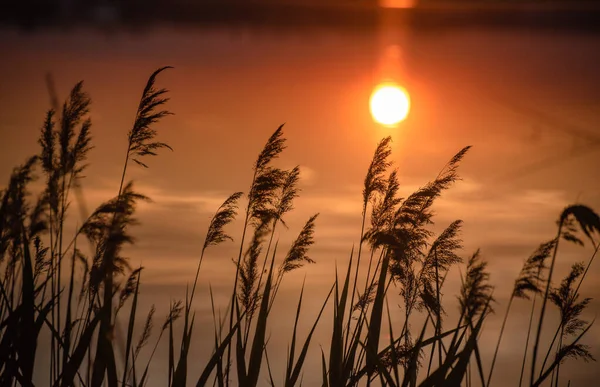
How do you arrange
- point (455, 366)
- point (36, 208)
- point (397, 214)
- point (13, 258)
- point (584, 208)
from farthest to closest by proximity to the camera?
point (397, 214) < point (13, 258) < point (36, 208) < point (455, 366) < point (584, 208)

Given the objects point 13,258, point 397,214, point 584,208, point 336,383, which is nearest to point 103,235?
point 13,258

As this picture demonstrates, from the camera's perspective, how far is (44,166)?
4.44 metres

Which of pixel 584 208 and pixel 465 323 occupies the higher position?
pixel 584 208

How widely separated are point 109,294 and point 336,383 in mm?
1335

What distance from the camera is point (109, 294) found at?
4.02 meters

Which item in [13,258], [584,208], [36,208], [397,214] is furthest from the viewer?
[397,214]

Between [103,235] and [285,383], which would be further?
[285,383]

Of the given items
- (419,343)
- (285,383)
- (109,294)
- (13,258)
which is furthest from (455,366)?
(13,258)

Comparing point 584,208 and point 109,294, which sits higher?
point 584,208

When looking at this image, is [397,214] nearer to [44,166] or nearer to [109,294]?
[109,294]

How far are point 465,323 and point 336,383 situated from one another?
79cm

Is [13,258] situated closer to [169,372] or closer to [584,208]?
[169,372]

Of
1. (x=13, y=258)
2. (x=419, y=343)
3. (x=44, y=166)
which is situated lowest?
(x=419, y=343)

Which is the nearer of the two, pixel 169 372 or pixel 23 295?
pixel 23 295
